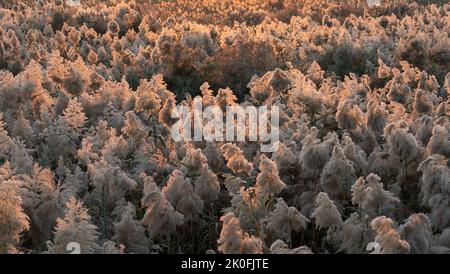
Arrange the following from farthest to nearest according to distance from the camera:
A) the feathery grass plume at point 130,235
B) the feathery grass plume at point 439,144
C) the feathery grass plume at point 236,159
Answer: the feathery grass plume at point 439,144, the feathery grass plume at point 236,159, the feathery grass plume at point 130,235

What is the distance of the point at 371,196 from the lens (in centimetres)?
630

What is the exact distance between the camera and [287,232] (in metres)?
6.15

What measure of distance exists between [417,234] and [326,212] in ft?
2.75

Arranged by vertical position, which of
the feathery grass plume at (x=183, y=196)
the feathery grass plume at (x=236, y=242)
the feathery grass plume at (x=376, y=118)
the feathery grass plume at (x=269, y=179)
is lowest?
the feathery grass plume at (x=236, y=242)

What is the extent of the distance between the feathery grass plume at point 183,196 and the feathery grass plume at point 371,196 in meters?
1.66

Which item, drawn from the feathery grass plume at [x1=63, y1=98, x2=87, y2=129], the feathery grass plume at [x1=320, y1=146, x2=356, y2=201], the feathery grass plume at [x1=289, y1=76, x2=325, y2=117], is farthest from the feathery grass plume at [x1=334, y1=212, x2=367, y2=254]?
the feathery grass plume at [x1=63, y1=98, x2=87, y2=129]

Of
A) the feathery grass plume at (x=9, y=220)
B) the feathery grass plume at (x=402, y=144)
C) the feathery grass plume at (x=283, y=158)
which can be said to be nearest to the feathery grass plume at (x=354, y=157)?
the feathery grass plume at (x=402, y=144)

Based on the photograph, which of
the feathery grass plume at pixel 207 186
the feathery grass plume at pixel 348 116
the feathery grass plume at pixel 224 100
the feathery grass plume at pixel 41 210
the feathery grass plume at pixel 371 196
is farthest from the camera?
the feathery grass plume at pixel 224 100

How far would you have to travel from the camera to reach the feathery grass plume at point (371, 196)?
248 inches

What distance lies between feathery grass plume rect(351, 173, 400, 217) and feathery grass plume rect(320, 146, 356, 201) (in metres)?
0.62

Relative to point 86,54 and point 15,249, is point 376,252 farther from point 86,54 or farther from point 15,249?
point 86,54

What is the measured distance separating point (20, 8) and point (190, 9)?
8463mm

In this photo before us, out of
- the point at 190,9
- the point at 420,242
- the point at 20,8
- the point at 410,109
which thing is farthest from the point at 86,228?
the point at 190,9

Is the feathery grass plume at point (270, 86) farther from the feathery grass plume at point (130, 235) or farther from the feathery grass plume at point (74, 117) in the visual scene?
the feathery grass plume at point (130, 235)
